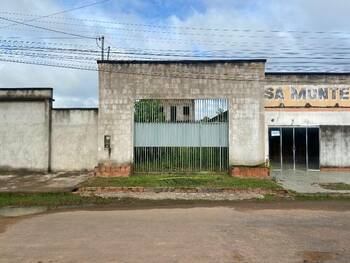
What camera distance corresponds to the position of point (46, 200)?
14.9 meters

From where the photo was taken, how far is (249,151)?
2150 cm

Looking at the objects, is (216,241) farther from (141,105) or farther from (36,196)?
(141,105)

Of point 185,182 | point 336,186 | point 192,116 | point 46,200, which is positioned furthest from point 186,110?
point 46,200

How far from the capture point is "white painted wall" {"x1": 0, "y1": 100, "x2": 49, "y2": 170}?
2312 cm

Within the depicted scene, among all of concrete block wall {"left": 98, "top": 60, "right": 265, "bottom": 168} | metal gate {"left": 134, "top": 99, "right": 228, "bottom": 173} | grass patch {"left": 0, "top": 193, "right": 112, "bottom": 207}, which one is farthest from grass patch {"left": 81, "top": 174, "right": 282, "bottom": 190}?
concrete block wall {"left": 98, "top": 60, "right": 265, "bottom": 168}

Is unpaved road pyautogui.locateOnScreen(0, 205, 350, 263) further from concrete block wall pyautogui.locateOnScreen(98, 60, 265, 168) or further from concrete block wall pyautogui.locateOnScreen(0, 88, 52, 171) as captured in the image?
concrete block wall pyautogui.locateOnScreen(0, 88, 52, 171)

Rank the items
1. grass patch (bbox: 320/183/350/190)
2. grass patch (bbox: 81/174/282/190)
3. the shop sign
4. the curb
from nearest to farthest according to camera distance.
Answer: the curb → grass patch (bbox: 320/183/350/190) → grass patch (bbox: 81/174/282/190) → the shop sign

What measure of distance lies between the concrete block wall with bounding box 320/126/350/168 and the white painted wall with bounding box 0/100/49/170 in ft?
46.0

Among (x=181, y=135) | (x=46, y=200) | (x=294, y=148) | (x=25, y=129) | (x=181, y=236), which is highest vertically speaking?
(x=25, y=129)

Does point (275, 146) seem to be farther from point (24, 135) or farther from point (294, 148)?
point (24, 135)

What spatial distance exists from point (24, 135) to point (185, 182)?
9594 millimetres

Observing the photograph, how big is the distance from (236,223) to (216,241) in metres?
2.22

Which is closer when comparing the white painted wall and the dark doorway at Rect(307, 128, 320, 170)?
the white painted wall

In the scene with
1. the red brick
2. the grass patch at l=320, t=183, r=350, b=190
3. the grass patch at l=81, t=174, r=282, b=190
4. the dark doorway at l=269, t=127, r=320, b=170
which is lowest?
the grass patch at l=320, t=183, r=350, b=190
